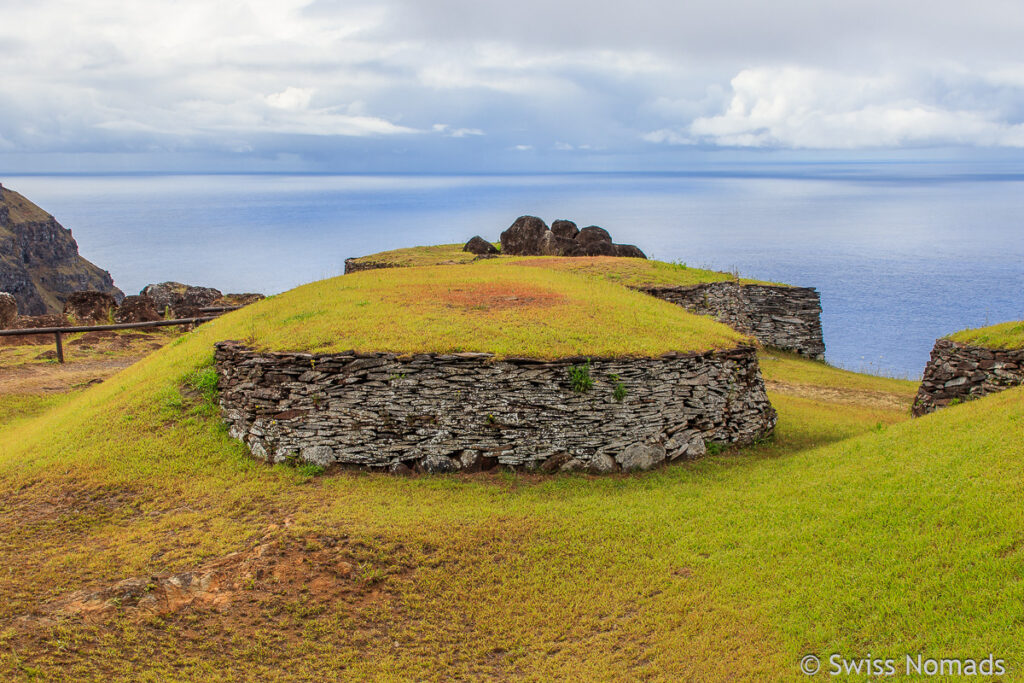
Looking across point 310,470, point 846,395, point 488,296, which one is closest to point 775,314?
point 846,395

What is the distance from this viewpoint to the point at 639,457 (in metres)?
12.1

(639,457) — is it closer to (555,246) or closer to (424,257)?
(555,246)

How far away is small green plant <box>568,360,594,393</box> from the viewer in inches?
469

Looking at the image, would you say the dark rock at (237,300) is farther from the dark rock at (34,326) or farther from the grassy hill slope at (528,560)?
the grassy hill slope at (528,560)

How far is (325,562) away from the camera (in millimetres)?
9109

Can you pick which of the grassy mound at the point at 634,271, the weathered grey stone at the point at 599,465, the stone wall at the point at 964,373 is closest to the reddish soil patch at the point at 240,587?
the weathered grey stone at the point at 599,465

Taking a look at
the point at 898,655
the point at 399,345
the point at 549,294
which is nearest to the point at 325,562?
the point at 399,345

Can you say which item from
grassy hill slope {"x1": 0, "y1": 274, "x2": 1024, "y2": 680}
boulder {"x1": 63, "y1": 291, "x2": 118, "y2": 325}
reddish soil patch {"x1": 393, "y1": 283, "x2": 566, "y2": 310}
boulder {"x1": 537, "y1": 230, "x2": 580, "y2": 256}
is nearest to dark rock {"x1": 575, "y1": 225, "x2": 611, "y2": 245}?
boulder {"x1": 537, "y1": 230, "x2": 580, "y2": 256}

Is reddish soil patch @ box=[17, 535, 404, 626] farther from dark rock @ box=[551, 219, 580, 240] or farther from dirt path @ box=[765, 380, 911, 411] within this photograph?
dark rock @ box=[551, 219, 580, 240]

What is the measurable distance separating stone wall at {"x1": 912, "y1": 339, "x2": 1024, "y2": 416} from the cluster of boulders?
2053cm

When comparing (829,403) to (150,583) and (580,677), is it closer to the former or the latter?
(580,677)

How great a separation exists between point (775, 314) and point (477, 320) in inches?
732

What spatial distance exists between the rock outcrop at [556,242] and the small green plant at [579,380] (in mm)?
24664

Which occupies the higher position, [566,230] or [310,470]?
[566,230]
